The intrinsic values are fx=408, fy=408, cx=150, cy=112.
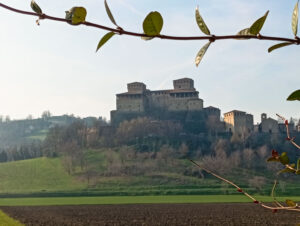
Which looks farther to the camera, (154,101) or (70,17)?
(154,101)

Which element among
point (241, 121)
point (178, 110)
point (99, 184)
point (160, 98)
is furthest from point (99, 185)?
point (241, 121)

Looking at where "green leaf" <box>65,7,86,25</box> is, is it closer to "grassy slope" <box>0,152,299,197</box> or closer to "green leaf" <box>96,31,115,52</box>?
"green leaf" <box>96,31,115,52</box>

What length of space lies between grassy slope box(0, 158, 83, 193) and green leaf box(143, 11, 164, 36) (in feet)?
199

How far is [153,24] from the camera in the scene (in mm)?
800

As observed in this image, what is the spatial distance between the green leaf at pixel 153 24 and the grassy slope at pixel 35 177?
2386 inches

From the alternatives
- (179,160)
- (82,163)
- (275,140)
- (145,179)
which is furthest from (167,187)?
(275,140)

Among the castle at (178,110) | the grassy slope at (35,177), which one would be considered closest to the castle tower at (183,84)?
the castle at (178,110)

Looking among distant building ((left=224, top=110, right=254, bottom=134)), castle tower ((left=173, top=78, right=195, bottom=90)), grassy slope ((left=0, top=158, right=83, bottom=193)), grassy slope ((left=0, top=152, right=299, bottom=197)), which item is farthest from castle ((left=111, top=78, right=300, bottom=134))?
grassy slope ((left=0, top=158, right=83, bottom=193))

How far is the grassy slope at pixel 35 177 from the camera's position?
62.2 m

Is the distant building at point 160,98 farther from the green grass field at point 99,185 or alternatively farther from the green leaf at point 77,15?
the green leaf at point 77,15

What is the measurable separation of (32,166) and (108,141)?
54.1ft

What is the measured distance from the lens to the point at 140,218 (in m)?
29.5

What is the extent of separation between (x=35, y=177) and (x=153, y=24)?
240ft

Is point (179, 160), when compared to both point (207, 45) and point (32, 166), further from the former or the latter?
point (207, 45)
